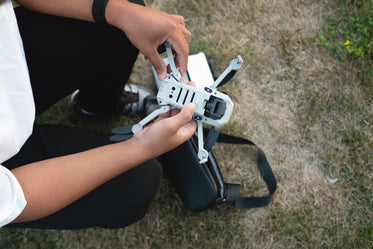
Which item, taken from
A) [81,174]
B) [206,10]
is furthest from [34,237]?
[206,10]

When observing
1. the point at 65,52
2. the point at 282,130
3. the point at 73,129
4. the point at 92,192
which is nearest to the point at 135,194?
the point at 92,192

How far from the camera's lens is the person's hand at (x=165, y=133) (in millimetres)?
1104

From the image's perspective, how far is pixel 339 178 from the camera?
79.5 inches

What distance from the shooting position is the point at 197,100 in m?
1.23

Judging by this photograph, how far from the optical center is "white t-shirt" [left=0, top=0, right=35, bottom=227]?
961 millimetres

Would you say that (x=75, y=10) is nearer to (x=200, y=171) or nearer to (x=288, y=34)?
(x=200, y=171)

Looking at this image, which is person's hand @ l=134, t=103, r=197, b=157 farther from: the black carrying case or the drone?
the black carrying case

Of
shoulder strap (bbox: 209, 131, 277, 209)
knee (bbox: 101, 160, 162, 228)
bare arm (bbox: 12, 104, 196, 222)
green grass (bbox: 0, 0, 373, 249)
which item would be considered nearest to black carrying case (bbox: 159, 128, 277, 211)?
shoulder strap (bbox: 209, 131, 277, 209)

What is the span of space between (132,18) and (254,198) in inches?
49.6

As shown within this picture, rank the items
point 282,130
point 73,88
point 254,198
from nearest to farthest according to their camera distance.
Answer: point 73,88, point 254,198, point 282,130

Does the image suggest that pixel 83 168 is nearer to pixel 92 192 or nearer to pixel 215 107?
pixel 92 192

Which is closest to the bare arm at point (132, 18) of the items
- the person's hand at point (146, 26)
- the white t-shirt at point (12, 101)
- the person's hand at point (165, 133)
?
the person's hand at point (146, 26)

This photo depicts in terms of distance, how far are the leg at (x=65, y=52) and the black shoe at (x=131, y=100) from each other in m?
0.46

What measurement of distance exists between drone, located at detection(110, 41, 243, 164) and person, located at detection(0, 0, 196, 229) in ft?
0.18
